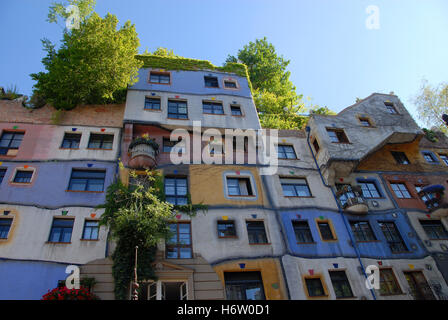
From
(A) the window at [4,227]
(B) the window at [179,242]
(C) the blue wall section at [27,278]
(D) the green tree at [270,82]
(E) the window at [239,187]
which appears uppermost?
(D) the green tree at [270,82]

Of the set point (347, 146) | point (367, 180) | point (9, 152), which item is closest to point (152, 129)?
point (9, 152)

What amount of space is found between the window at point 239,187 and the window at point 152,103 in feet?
22.6

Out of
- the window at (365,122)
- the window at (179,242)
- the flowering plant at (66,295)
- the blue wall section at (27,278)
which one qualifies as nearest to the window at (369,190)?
the window at (365,122)

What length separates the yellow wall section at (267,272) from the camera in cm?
1393

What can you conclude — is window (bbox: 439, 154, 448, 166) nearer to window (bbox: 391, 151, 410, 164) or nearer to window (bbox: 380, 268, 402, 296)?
window (bbox: 391, 151, 410, 164)

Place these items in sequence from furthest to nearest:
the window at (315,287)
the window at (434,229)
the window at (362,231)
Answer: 1. the window at (434,229)
2. the window at (362,231)
3. the window at (315,287)

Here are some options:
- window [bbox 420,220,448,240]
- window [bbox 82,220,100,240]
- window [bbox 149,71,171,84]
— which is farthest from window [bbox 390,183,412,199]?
window [bbox 82,220,100,240]

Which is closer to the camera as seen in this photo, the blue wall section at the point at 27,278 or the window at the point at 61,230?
the blue wall section at the point at 27,278

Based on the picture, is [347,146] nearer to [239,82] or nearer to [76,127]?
[239,82]

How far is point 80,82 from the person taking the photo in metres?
18.5

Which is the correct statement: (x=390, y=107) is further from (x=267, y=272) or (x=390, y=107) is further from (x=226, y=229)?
(x=267, y=272)

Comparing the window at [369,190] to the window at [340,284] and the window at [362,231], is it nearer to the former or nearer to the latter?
the window at [362,231]
